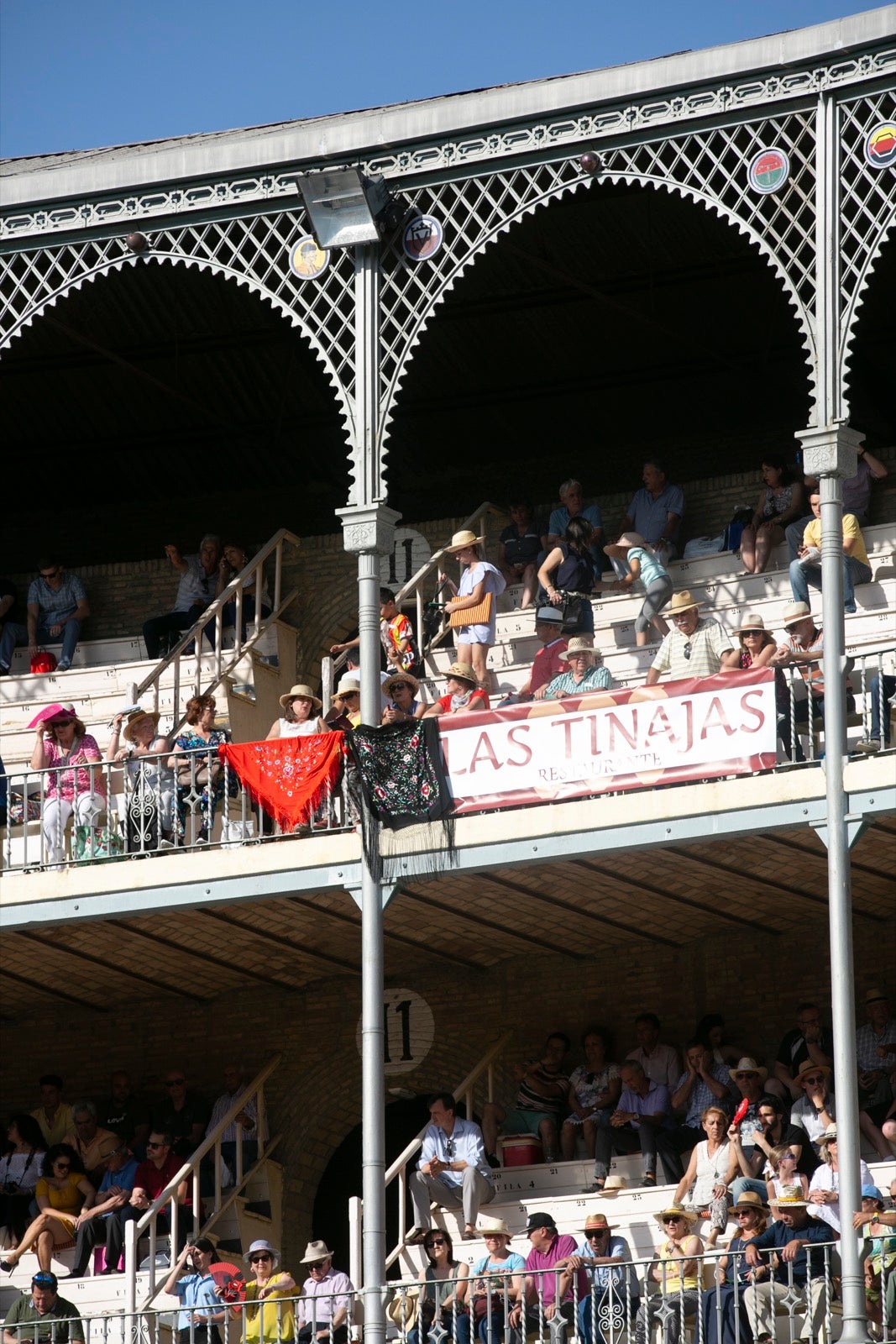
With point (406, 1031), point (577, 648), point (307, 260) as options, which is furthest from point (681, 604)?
point (406, 1031)

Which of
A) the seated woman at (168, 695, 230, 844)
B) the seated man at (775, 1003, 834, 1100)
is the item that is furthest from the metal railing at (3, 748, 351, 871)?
the seated man at (775, 1003, 834, 1100)

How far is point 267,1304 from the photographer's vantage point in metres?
17.5

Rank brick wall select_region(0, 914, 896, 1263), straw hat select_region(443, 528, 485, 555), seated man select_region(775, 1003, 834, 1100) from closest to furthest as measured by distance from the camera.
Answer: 1. seated man select_region(775, 1003, 834, 1100)
2. brick wall select_region(0, 914, 896, 1263)
3. straw hat select_region(443, 528, 485, 555)

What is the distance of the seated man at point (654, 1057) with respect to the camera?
1922 centimetres

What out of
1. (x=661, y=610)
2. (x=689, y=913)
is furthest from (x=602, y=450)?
(x=689, y=913)

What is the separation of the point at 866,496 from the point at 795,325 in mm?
2329

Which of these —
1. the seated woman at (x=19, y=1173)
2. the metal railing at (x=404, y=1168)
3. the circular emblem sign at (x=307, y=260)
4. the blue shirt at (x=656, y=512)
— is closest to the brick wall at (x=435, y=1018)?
the metal railing at (x=404, y=1168)

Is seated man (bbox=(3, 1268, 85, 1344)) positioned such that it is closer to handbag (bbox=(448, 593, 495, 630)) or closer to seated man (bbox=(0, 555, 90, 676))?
handbag (bbox=(448, 593, 495, 630))

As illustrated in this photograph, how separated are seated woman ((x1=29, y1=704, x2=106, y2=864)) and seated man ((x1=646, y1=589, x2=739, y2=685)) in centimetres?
407

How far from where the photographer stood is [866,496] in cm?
2136

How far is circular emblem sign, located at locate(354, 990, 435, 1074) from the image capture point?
21375mm

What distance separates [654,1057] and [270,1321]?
362cm

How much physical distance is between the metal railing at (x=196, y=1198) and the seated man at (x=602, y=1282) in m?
3.39

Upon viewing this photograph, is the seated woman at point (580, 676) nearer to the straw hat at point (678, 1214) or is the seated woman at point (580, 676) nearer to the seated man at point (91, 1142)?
the straw hat at point (678, 1214)
